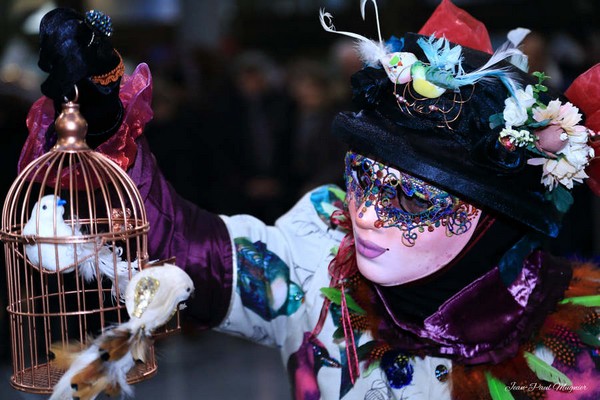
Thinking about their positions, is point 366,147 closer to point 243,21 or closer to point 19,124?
point 19,124

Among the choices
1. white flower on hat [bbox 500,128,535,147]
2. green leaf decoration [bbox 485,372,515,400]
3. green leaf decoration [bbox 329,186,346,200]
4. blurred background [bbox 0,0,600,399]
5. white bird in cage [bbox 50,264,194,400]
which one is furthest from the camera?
blurred background [bbox 0,0,600,399]

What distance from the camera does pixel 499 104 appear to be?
161cm

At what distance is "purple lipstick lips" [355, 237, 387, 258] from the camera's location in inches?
64.0

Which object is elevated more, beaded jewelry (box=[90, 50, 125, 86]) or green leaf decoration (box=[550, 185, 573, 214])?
beaded jewelry (box=[90, 50, 125, 86])

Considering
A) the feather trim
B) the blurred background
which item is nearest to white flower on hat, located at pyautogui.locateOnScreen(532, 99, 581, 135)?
the feather trim

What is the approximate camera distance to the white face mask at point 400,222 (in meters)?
1.60

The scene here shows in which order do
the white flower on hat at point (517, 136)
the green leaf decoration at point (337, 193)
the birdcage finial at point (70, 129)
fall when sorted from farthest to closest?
1. the green leaf decoration at point (337, 193)
2. the white flower on hat at point (517, 136)
3. the birdcage finial at point (70, 129)

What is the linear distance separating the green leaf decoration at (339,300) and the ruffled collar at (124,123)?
1.59 feet

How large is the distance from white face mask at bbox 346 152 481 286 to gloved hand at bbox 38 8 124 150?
472mm

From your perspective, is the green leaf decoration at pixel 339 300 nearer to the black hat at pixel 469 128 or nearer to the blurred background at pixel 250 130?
the black hat at pixel 469 128

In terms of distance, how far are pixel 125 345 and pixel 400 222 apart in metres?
0.57

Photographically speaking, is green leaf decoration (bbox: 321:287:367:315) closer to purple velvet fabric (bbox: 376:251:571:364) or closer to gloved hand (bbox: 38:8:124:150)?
purple velvet fabric (bbox: 376:251:571:364)

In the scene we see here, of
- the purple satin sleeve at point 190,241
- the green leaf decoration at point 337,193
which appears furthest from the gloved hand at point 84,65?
the green leaf decoration at point 337,193

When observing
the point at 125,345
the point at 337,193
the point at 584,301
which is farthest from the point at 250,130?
the point at 125,345
